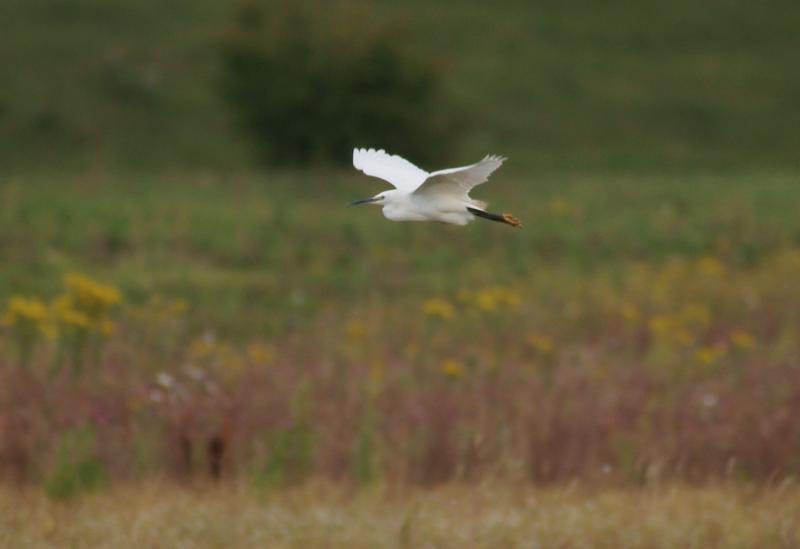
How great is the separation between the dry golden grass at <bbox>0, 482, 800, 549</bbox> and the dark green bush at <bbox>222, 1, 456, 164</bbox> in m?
14.6

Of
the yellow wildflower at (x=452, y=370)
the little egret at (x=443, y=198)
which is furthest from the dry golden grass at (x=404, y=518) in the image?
the little egret at (x=443, y=198)

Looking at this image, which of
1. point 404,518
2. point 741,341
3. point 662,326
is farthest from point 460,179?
point 662,326

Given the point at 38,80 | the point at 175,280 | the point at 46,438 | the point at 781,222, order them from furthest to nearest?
1. the point at 38,80
2. the point at 781,222
3. the point at 175,280
4. the point at 46,438

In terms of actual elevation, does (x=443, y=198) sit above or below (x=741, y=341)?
above

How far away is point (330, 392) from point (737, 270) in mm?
6609

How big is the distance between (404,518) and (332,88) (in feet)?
52.5

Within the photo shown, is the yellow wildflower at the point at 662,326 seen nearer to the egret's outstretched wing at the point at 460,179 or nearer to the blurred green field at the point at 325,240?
the blurred green field at the point at 325,240

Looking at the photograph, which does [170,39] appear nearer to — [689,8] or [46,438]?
[689,8]

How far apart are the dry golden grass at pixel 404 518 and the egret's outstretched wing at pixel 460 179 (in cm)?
243

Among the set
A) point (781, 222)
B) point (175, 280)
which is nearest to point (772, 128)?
point (781, 222)

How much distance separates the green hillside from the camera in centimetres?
2902

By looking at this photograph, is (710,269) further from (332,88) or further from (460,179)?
(332,88)

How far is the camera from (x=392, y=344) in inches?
409

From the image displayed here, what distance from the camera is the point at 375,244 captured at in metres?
15.1
